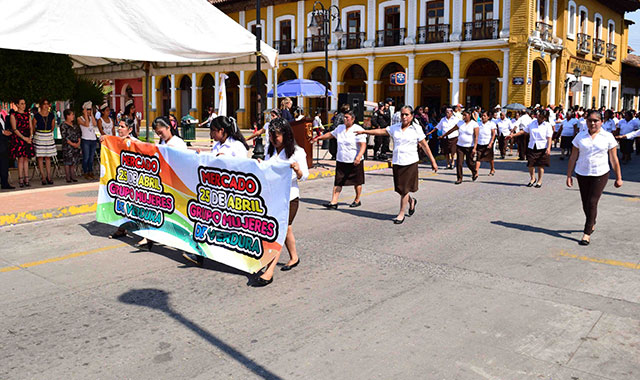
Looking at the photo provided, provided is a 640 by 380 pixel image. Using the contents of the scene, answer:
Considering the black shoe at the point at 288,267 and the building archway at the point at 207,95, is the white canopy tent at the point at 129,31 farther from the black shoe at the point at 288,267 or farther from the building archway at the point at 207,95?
the building archway at the point at 207,95

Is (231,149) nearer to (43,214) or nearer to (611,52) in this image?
(43,214)

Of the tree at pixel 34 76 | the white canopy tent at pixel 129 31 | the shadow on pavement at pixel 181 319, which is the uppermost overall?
the white canopy tent at pixel 129 31

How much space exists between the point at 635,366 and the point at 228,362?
278cm

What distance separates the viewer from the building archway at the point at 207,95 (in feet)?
151

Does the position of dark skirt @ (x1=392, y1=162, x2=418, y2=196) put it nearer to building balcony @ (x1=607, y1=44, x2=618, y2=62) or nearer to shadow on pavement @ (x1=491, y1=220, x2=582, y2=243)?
shadow on pavement @ (x1=491, y1=220, x2=582, y2=243)

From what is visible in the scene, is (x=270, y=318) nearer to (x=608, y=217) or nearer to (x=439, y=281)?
(x=439, y=281)

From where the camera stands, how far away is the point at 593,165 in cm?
778

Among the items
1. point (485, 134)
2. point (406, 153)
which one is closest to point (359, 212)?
point (406, 153)

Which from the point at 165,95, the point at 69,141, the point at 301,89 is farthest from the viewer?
the point at 165,95

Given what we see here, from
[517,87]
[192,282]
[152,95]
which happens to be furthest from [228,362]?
[152,95]

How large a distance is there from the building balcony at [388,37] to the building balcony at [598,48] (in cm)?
1387

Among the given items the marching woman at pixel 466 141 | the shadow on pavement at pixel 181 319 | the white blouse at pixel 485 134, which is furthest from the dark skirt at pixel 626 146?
the shadow on pavement at pixel 181 319

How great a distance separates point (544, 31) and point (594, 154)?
27546mm

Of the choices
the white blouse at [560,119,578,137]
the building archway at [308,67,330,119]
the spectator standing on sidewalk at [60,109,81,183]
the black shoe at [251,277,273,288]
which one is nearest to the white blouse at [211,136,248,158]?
the black shoe at [251,277,273,288]
